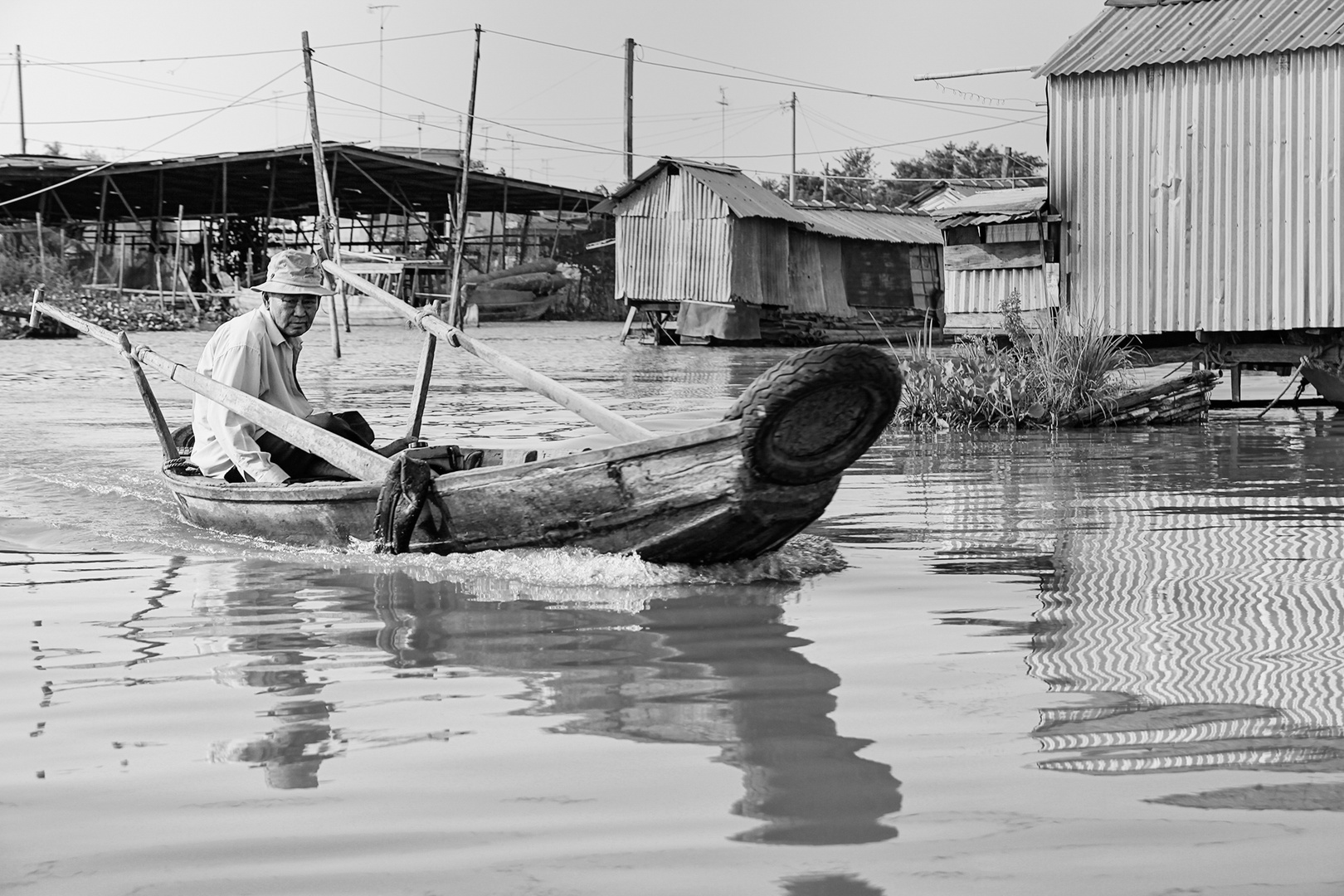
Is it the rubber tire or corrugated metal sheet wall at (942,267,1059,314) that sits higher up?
corrugated metal sheet wall at (942,267,1059,314)

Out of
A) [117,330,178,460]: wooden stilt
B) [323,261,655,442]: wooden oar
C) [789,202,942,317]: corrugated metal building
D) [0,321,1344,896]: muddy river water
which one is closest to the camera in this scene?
[0,321,1344,896]: muddy river water

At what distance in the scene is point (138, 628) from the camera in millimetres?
4969

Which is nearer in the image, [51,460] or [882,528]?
[882,528]

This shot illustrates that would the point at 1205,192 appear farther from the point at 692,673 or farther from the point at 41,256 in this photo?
the point at 41,256

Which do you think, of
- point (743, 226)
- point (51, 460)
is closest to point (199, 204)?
point (743, 226)

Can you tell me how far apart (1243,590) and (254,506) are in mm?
4392

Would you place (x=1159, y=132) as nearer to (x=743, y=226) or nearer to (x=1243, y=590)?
A: (x=1243, y=590)

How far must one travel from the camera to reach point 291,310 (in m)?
7.07

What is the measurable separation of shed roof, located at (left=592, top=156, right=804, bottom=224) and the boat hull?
65.9 feet

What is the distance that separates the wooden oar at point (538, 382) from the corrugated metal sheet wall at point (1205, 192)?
25.8 ft

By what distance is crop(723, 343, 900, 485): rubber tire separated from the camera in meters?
5.01

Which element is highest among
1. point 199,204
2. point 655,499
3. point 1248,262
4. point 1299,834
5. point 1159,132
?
point 199,204

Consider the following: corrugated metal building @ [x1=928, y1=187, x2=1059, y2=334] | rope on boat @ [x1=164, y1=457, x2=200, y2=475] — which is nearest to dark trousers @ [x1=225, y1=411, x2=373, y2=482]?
rope on boat @ [x1=164, y1=457, x2=200, y2=475]

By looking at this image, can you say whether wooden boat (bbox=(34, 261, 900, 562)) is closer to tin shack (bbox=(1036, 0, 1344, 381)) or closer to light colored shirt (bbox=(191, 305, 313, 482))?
light colored shirt (bbox=(191, 305, 313, 482))
